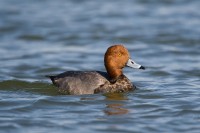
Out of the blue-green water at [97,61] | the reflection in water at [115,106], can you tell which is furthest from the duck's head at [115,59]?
the blue-green water at [97,61]

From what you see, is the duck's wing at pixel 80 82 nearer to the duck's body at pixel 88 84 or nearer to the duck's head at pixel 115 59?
the duck's body at pixel 88 84

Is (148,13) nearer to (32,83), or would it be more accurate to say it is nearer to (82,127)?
(32,83)

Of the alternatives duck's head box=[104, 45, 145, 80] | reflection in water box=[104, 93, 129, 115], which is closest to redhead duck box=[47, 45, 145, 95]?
duck's head box=[104, 45, 145, 80]

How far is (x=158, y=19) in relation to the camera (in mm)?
19141

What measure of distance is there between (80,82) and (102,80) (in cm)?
37

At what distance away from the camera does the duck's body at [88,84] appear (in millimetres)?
10867

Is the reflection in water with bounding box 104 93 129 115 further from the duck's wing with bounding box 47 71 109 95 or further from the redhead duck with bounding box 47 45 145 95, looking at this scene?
the duck's wing with bounding box 47 71 109 95

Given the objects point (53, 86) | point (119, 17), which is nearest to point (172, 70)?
point (53, 86)

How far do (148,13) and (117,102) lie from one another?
9.82 m

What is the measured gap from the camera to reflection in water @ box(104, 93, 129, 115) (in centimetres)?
983

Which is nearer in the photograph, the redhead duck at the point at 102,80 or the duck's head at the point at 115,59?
the redhead duck at the point at 102,80

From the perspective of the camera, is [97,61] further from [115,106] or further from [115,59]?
[115,106]

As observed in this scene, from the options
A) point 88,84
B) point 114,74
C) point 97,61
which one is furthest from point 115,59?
point 97,61

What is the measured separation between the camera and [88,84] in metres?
10.9
